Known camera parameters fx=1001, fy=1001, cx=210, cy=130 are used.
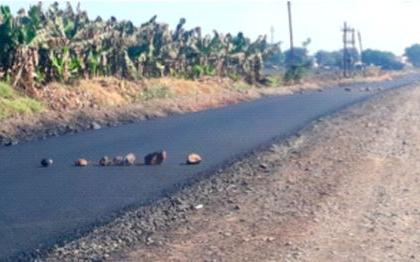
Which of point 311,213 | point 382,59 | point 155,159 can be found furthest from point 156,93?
point 382,59

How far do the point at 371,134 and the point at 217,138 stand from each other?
4.14 metres

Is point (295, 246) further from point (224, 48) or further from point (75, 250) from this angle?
point (224, 48)

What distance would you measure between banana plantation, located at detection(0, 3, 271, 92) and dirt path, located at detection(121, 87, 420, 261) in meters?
16.7

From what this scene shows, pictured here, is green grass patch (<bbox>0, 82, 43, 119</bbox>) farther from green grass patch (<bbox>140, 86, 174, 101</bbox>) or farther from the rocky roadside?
the rocky roadside

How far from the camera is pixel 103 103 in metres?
39.0

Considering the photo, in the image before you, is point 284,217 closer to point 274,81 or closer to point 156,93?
point 156,93

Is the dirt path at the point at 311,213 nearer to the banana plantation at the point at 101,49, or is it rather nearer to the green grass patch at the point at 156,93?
the banana plantation at the point at 101,49

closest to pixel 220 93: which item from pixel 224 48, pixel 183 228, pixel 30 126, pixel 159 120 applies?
pixel 224 48

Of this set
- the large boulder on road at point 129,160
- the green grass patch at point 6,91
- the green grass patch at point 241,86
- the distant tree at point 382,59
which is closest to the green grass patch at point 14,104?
the green grass patch at point 6,91

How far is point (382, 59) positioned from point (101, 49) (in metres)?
127

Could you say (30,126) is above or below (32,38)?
below

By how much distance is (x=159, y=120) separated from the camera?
3506 cm

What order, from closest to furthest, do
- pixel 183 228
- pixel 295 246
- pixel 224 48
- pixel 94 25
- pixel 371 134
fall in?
A: pixel 295 246 < pixel 183 228 < pixel 371 134 < pixel 94 25 < pixel 224 48

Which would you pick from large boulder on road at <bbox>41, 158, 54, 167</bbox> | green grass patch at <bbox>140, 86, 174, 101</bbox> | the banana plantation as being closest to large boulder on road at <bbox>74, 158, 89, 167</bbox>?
large boulder on road at <bbox>41, 158, 54, 167</bbox>
